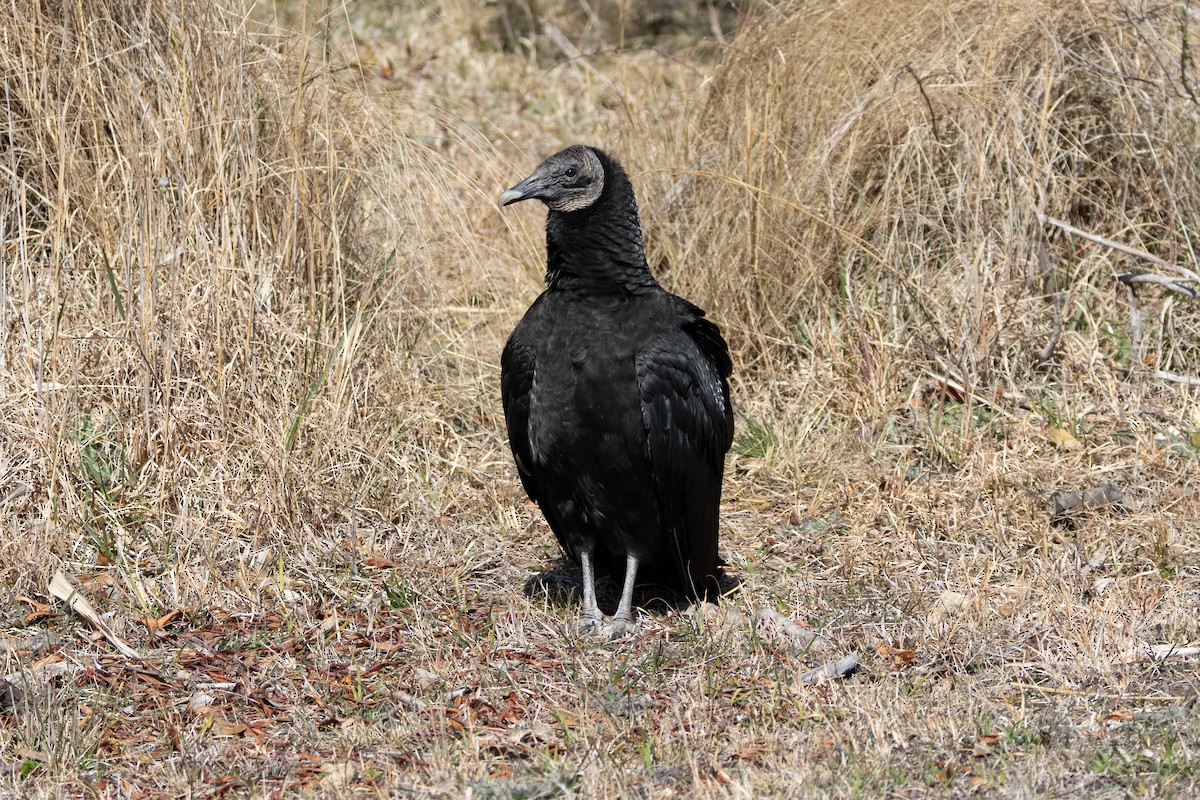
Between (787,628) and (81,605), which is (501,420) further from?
(81,605)

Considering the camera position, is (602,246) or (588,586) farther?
(588,586)

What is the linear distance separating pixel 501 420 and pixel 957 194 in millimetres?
2133

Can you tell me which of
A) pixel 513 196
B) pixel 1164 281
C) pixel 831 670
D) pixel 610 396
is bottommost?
pixel 831 670

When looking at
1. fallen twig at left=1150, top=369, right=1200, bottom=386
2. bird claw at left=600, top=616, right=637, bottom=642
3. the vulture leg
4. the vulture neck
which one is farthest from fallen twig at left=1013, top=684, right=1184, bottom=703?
fallen twig at left=1150, top=369, right=1200, bottom=386

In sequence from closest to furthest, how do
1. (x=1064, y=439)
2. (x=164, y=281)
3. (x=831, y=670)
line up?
(x=831, y=670), (x=164, y=281), (x=1064, y=439)

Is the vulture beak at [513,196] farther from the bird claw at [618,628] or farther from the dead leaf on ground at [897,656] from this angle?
the dead leaf on ground at [897,656]

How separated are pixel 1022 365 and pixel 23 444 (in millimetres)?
3814

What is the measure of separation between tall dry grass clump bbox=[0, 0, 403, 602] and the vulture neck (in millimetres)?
1121

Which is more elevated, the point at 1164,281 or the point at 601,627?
the point at 1164,281

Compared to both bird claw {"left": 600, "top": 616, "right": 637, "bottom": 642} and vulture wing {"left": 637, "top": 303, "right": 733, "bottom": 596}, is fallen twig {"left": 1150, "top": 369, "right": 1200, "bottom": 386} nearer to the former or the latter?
vulture wing {"left": 637, "top": 303, "right": 733, "bottom": 596}

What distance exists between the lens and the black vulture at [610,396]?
3752mm

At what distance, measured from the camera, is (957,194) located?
5.39 metres

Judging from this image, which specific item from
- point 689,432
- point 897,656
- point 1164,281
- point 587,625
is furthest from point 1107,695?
point 1164,281

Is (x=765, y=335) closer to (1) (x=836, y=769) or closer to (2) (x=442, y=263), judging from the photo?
(2) (x=442, y=263)
